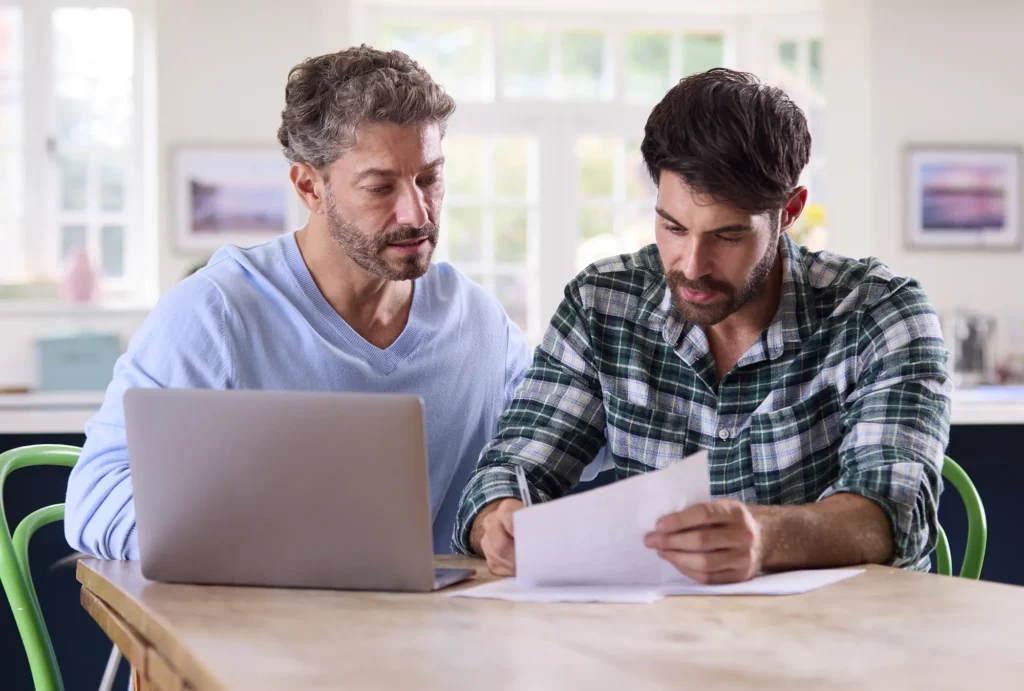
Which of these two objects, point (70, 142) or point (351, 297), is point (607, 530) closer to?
point (351, 297)

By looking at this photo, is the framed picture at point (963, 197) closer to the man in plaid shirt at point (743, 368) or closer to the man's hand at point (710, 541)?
the man in plaid shirt at point (743, 368)

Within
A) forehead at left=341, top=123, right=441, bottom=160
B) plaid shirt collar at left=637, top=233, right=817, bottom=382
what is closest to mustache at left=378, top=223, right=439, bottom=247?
forehead at left=341, top=123, right=441, bottom=160

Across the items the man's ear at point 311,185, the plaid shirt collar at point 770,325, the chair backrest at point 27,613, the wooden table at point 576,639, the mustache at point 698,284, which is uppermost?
the man's ear at point 311,185

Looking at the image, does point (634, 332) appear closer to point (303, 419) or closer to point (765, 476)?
point (765, 476)

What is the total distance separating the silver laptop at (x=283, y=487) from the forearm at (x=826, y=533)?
1.27ft

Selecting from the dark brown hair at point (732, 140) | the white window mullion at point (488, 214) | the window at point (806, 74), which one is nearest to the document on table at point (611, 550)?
the dark brown hair at point (732, 140)

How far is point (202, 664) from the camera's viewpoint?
3.33ft

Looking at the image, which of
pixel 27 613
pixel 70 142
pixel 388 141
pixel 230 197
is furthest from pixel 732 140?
pixel 70 142

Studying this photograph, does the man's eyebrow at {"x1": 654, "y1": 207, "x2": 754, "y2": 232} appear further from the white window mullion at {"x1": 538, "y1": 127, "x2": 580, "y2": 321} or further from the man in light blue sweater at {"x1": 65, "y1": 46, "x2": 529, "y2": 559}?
the white window mullion at {"x1": 538, "y1": 127, "x2": 580, "y2": 321}

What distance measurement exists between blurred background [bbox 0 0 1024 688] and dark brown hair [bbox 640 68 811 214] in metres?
4.40

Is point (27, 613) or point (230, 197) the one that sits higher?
point (230, 197)

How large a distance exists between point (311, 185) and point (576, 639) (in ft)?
3.64

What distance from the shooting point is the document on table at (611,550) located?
1.27 metres

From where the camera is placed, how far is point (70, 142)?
21.0ft
